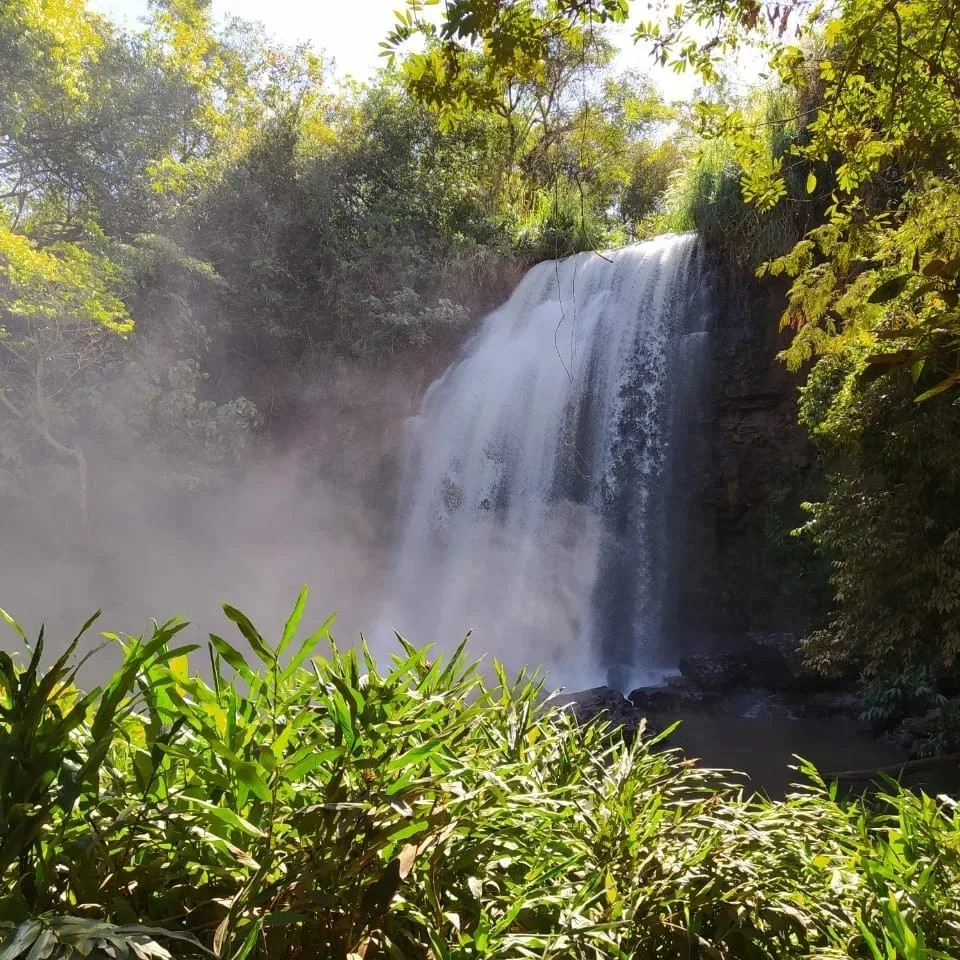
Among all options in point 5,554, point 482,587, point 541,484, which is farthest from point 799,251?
point 5,554

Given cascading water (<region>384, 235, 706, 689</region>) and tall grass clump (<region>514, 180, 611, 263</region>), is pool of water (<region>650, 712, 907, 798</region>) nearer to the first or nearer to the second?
cascading water (<region>384, 235, 706, 689</region>)

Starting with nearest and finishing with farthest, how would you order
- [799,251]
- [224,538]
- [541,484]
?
1. [799,251]
2. [541,484]
3. [224,538]

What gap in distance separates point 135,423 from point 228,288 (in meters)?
3.12

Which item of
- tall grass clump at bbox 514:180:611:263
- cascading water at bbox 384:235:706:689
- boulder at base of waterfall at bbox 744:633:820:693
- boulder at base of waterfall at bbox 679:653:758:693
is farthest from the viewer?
tall grass clump at bbox 514:180:611:263

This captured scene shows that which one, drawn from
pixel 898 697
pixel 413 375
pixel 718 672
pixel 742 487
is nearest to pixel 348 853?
pixel 898 697

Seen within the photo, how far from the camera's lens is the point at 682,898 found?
3.38ft

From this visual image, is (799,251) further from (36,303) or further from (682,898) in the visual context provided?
(36,303)

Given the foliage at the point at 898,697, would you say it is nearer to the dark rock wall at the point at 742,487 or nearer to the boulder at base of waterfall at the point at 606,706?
the boulder at base of waterfall at the point at 606,706

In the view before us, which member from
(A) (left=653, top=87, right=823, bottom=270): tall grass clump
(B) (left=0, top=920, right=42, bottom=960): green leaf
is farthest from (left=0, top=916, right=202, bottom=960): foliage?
(A) (left=653, top=87, right=823, bottom=270): tall grass clump

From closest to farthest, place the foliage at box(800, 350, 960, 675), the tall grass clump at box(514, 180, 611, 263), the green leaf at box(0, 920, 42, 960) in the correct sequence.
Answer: the green leaf at box(0, 920, 42, 960) → the foliage at box(800, 350, 960, 675) → the tall grass clump at box(514, 180, 611, 263)

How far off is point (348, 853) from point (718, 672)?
9788 mm

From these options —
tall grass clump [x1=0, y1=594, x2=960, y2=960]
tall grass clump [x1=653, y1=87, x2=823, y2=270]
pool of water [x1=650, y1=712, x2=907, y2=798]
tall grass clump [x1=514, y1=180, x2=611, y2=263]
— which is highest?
tall grass clump [x1=514, y1=180, x2=611, y2=263]

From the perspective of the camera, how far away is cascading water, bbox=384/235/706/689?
11750 mm

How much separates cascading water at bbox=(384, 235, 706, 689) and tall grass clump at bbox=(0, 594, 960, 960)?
33.0ft
